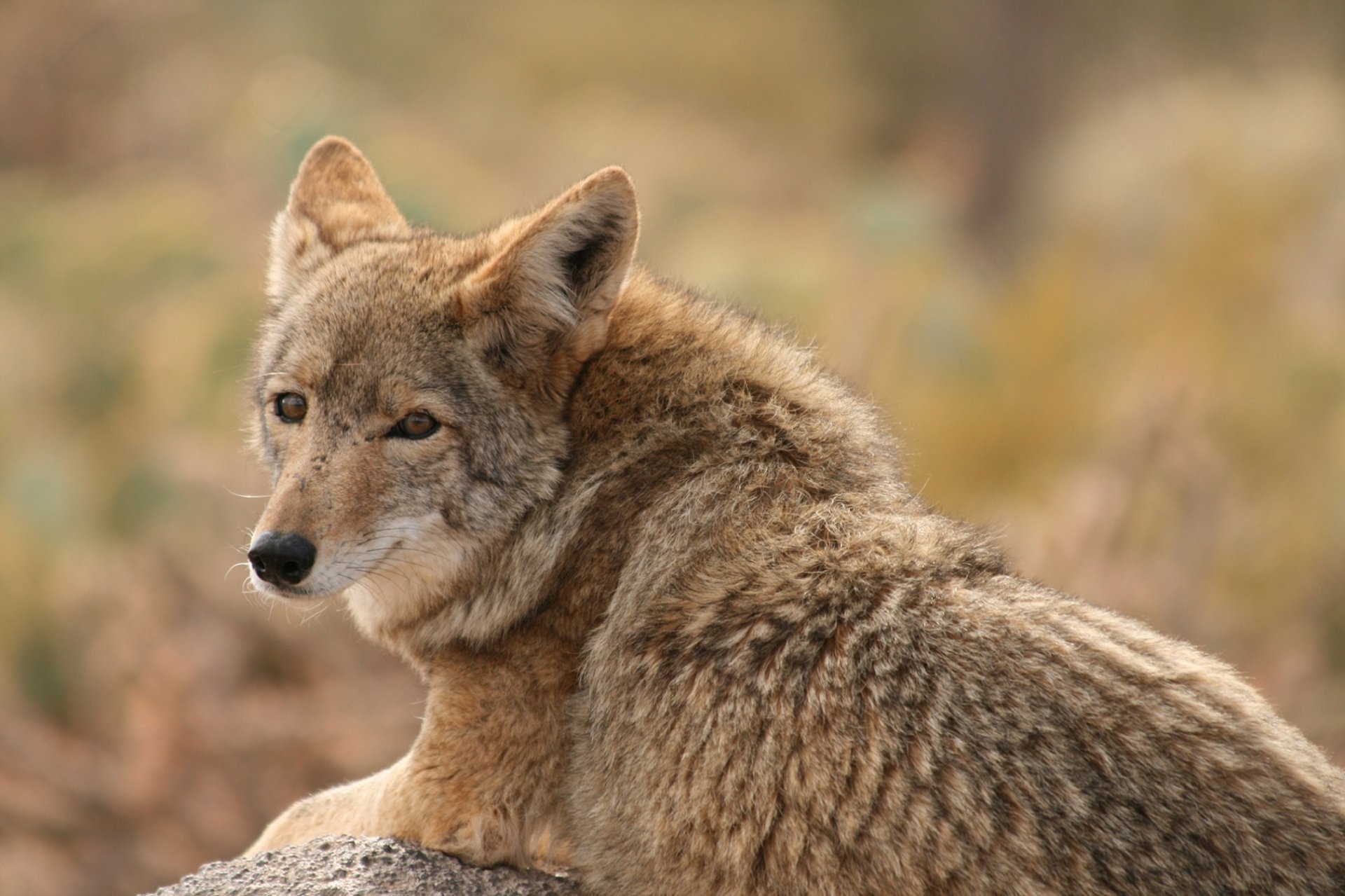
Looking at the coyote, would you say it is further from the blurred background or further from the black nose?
the blurred background

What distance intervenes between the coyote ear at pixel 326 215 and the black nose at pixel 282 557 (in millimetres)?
1485

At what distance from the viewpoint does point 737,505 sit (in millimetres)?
4785

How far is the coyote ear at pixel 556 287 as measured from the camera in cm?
500

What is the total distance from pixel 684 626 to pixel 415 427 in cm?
123

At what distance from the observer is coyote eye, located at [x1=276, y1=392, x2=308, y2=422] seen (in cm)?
524

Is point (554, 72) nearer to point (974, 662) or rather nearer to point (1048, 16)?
point (1048, 16)

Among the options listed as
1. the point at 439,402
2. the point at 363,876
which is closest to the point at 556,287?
the point at 439,402

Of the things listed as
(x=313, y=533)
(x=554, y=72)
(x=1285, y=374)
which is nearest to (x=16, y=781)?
(x=313, y=533)

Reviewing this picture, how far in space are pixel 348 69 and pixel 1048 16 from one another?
16276 mm

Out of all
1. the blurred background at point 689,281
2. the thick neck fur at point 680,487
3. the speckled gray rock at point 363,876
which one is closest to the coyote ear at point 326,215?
the blurred background at point 689,281

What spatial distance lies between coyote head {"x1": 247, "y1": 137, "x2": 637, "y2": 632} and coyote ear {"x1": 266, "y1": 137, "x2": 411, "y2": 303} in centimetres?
72

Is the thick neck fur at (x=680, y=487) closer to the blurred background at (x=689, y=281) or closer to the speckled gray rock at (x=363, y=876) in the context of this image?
the speckled gray rock at (x=363, y=876)

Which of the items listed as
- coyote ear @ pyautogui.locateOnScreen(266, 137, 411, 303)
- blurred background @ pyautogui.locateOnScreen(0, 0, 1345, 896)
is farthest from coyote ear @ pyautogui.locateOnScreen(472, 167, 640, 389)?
blurred background @ pyautogui.locateOnScreen(0, 0, 1345, 896)

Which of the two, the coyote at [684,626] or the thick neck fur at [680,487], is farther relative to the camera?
the thick neck fur at [680,487]
